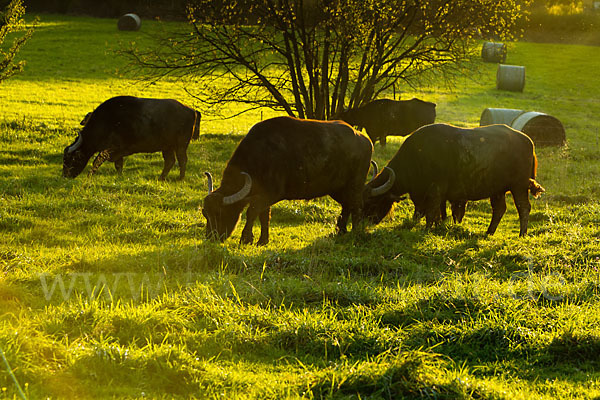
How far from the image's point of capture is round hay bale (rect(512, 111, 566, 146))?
21.4m

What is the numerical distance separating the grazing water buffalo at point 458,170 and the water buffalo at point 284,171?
0.99 m

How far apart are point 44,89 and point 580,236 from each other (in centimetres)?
2481

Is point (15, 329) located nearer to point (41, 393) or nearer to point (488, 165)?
point (41, 393)

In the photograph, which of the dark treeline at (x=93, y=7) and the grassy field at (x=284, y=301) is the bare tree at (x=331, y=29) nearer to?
the grassy field at (x=284, y=301)

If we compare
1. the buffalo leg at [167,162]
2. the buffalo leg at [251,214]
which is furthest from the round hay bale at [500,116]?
the buffalo leg at [251,214]

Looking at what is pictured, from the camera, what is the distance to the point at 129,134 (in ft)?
46.9

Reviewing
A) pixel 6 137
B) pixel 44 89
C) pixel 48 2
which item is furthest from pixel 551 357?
pixel 48 2

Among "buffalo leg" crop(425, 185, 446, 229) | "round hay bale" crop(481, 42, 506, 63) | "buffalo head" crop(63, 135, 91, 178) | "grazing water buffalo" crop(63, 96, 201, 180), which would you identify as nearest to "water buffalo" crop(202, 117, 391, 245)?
"buffalo leg" crop(425, 185, 446, 229)

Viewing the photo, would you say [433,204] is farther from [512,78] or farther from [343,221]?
[512,78]

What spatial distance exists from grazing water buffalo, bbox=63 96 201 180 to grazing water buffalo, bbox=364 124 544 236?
17.6 feet

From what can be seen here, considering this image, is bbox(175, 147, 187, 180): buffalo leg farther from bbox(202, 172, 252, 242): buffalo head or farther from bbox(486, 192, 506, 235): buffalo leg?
bbox(486, 192, 506, 235): buffalo leg

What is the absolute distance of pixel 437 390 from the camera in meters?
4.41

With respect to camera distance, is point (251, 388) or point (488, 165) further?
→ point (488, 165)

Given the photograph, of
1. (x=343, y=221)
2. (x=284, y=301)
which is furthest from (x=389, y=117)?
(x=284, y=301)
